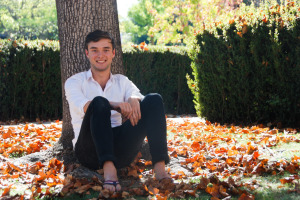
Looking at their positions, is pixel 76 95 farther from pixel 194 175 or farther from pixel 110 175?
pixel 194 175

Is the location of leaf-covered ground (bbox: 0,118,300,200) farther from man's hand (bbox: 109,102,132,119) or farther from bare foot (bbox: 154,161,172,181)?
man's hand (bbox: 109,102,132,119)

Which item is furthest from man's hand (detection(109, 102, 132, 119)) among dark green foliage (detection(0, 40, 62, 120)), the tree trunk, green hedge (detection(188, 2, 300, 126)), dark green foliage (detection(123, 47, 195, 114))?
dark green foliage (detection(123, 47, 195, 114))

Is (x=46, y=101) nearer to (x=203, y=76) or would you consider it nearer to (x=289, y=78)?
(x=203, y=76)

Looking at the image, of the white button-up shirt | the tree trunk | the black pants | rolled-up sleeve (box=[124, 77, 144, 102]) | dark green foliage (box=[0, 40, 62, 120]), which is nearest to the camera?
the black pants

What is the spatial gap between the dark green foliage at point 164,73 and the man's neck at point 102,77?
6.38 meters

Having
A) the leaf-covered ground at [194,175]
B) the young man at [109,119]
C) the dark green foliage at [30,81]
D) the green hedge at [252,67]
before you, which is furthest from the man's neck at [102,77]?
the dark green foliage at [30,81]

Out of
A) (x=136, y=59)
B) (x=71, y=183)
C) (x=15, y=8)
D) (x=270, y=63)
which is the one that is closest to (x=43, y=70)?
(x=136, y=59)

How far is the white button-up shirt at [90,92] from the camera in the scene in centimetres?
362

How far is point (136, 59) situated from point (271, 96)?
187 inches

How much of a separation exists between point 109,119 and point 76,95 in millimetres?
586

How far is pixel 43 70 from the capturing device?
30.2ft

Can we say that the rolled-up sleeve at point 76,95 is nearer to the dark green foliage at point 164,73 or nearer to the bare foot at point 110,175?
the bare foot at point 110,175

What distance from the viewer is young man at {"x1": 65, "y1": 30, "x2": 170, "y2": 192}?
3.14 meters

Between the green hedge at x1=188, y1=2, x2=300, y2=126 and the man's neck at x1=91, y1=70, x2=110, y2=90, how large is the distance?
12.1 feet
